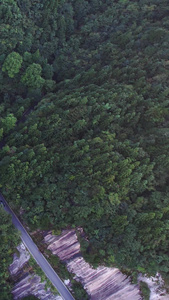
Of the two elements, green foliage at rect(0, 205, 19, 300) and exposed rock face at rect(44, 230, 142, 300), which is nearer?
exposed rock face at rect(44, 230, 142, 300)

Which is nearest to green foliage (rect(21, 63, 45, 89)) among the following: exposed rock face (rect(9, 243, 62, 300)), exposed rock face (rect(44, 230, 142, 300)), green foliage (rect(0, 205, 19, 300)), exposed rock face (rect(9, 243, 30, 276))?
green foliage (rect(0, 205, 19, 300))

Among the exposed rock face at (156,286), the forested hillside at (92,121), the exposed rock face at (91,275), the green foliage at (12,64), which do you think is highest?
the green foliage at (12,64)

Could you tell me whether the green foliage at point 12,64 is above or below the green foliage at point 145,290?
above

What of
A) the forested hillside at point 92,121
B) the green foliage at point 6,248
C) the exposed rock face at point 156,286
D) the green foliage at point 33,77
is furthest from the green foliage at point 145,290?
the green foliage at point 33,77

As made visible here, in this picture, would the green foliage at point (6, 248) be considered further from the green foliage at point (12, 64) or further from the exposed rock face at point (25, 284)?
the green foliage at point (12, 64)

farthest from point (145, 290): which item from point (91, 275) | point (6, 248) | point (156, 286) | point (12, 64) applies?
point (12, 64)

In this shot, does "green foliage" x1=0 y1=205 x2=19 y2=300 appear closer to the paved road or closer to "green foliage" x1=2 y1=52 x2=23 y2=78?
the paved road

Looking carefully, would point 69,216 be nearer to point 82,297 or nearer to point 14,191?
point 14,191
